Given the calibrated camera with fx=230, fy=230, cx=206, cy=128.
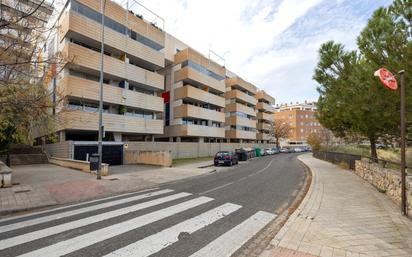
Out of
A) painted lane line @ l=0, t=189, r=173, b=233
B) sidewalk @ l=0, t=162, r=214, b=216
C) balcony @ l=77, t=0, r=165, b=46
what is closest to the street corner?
sidewalk @ l=0, t=162, r=214, b=216

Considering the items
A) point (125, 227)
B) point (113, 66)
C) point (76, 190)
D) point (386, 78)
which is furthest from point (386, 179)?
point (113, 66)

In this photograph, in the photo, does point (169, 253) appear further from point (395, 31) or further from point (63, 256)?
point (395, 31)

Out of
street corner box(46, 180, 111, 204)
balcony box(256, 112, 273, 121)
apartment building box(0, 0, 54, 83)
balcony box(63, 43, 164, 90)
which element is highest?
balcony box(63, 43, 164, 90)

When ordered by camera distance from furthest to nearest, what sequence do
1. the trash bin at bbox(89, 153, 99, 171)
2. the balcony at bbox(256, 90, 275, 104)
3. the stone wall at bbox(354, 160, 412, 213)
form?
the balcony at bbox(256, 90, 275, 104), the trash bin at bbox(89, 153, 99, 171), the stone wall at bbox(354, 160, 412, 213)

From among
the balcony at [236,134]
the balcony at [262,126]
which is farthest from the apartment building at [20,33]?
the balcony at [262,126]

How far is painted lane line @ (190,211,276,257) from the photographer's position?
431 centimetres

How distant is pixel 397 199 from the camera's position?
773 cm

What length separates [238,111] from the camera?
1933 inches

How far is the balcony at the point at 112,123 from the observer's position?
68.6 feet

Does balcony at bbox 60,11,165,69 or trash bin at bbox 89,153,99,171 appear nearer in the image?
trash bin at bbox 89,153,99,171

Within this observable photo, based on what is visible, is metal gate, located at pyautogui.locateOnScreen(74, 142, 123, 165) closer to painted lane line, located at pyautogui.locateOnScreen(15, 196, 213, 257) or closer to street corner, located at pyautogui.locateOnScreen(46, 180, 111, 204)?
street corner, located at pyautogui.locateOnScreen(46, 180, 111, 204)

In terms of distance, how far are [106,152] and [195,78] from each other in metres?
19.0

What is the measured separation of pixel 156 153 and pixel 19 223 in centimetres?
1534

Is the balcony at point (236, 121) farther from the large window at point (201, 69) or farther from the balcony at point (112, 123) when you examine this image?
the balcony at point (112, 123)
